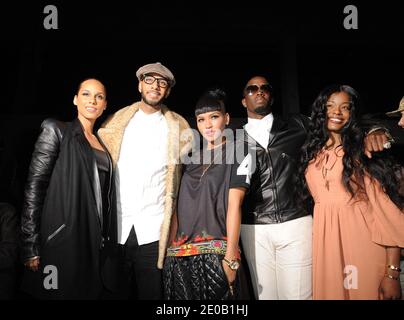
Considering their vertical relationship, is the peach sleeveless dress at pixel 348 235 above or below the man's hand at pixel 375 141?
below

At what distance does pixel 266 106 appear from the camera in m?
3.47

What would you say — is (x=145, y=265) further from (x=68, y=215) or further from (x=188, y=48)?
(x=188, y=48)

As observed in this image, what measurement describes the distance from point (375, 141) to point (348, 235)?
715mm

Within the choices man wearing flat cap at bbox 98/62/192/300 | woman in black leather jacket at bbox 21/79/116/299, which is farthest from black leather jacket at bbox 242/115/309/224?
woman in black leather jacket at bbox 21/79/116/299

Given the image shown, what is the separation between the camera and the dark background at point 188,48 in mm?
4141

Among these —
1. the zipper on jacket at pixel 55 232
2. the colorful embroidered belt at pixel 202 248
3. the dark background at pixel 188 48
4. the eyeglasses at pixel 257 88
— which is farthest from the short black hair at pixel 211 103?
the zipper on jacket at pixel 55 232

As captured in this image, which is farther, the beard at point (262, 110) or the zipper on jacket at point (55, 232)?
the beard at point (262, 110)

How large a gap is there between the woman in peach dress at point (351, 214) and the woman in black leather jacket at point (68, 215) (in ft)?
5.15

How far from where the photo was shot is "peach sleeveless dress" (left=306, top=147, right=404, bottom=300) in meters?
2.88

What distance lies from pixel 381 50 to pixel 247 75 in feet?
4.67

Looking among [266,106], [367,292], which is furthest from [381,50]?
[367,292]

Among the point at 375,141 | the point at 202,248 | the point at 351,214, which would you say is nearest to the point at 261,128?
the point at 375,141

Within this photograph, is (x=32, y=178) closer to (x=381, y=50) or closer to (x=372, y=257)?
(x=372, y=257)

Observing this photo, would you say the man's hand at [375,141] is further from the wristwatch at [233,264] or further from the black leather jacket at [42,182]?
the black leather jacket at [42,182]
